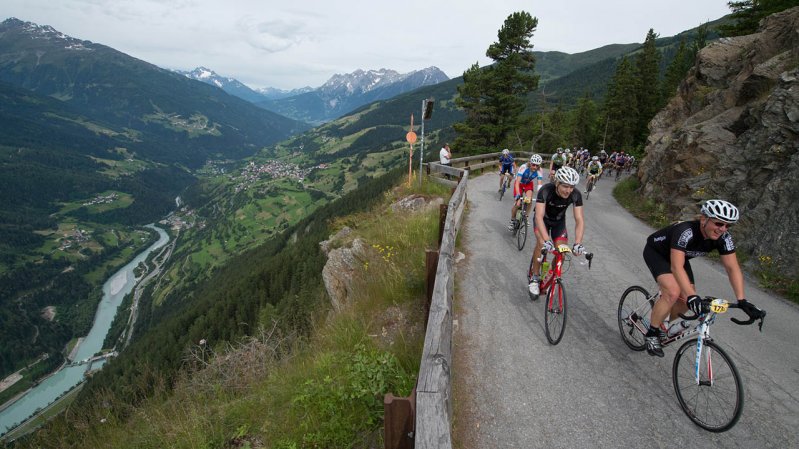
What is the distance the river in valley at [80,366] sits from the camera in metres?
59.7

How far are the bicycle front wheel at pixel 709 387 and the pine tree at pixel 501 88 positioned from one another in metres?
26.5

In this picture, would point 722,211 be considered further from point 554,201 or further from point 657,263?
point 554,201

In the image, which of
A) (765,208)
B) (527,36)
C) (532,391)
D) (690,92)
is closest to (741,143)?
(765,208)

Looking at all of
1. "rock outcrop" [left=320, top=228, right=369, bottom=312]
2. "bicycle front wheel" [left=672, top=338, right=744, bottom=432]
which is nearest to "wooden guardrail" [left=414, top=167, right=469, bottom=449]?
"bicycle front wheel" [left=672, top=338, right=744, bottom=432]

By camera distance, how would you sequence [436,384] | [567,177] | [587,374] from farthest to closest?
Result: [567,177], [587,374], [436,384]

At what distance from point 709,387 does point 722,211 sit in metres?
1.86

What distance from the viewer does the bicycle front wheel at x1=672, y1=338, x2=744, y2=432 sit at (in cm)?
344

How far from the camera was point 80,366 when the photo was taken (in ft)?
239

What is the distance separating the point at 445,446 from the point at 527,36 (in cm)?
3109

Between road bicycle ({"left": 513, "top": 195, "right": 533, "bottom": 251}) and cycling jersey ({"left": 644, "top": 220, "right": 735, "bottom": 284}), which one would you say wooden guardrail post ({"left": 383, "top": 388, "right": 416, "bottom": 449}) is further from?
road bicycle ({"left": 513, "top": 195, "right": 533, "bottom": 251})

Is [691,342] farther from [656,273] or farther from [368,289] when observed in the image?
[368,289]

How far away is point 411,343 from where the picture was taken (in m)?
4.23

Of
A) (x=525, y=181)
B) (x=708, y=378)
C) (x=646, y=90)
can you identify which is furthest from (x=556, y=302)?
(x=646, y=90)

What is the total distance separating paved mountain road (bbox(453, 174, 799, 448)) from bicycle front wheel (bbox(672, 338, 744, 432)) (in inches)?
5.2
